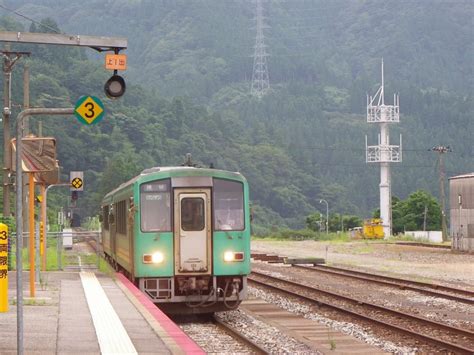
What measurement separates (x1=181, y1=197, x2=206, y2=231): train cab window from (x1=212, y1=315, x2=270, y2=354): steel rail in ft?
6.11

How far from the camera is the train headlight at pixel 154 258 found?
18.8m

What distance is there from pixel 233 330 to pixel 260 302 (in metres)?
6.65

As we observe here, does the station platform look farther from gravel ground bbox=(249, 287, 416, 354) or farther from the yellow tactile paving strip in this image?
gravel ground bbox=(249, 287, 416, 354)

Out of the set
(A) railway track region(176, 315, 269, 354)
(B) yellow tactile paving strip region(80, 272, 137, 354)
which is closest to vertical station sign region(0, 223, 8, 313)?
(B) yellow tactile paving strip region(80, 272, 137, 354)

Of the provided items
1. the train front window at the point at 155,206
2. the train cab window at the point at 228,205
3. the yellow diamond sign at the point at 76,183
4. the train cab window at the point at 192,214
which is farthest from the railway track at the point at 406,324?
the yellow diamond sign at the point at 76,183

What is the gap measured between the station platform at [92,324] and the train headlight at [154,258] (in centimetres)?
68

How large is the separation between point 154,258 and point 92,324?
162 inches

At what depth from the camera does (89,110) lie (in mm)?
12102

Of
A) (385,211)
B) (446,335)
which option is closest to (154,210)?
(446,335)

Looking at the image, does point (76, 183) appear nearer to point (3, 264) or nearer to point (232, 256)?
point (232, 256)

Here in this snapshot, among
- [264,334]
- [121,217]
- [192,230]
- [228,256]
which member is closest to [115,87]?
[264,334]

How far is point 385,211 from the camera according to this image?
114562mm

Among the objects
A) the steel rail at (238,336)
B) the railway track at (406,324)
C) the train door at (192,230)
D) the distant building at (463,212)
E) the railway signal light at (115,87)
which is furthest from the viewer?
the distant building at (463,212)

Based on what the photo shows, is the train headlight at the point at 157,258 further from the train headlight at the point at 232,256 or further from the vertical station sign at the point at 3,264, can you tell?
the vertical station sign at the point at 3,264
